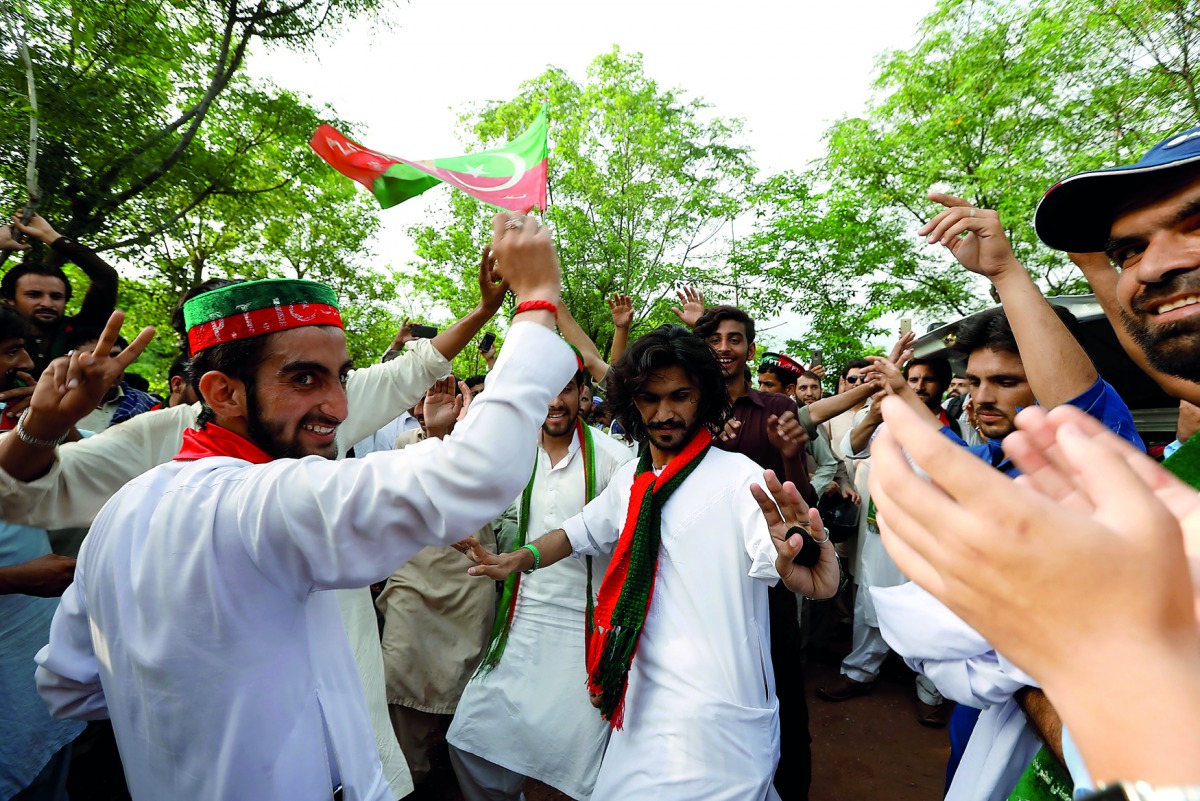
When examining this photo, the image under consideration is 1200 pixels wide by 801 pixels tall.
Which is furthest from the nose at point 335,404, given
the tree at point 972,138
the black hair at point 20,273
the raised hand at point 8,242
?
the tree at point 972,138

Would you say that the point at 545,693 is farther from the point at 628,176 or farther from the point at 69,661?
the point at 628,176

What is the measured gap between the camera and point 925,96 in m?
14.4

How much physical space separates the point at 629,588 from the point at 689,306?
9.31 feet

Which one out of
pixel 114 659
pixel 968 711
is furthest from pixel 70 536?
pixel 968 711

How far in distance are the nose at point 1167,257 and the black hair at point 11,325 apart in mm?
3927

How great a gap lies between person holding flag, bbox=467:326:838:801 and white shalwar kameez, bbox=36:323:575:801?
1.08 metres

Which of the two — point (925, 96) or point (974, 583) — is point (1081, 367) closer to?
point (974, 583)

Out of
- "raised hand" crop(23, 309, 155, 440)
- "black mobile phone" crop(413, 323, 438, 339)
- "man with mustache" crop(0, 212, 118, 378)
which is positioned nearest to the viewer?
"raised hand" crop(23, 309, 155, 440)

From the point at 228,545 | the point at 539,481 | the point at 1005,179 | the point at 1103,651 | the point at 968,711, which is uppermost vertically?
the point at 1005,179

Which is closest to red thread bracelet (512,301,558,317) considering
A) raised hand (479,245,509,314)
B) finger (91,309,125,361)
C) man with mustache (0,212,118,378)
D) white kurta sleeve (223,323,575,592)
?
white kurta sleeve (223,323,575,592)

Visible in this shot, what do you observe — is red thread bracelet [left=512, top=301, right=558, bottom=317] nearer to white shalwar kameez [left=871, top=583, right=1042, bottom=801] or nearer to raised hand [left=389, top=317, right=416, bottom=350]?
white shalwar kameez [left=871, top=583, right=1042, bottom=801]

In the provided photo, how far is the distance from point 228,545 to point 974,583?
4.49ft

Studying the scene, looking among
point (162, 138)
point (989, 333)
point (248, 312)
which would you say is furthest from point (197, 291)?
point (162, 138)

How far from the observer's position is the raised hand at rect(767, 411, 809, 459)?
316cm
